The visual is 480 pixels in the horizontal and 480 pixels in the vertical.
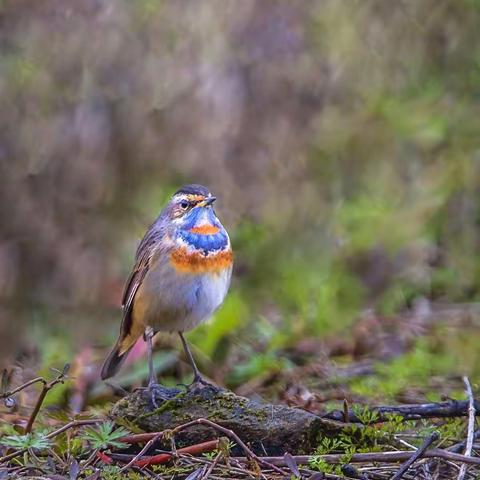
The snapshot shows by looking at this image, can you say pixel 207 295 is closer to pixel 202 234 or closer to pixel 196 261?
pixel 196 261

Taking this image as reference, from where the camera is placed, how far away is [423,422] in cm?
494

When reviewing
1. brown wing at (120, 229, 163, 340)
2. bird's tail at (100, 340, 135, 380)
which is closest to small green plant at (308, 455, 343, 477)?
brown wing at (120, 229, 163, 340)

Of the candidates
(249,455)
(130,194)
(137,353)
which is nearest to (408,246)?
(130,194)

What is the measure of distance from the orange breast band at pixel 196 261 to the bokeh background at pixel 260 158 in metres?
2.12

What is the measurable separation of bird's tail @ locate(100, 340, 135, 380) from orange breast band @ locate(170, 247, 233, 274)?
2.20ft

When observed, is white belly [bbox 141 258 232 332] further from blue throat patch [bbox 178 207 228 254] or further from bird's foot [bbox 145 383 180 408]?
bird's foot [bbox 145 383 180 408]

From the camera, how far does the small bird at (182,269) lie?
17.5 ft

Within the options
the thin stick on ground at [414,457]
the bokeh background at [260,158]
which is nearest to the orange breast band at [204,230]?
the thin stick on ground at [414,457]

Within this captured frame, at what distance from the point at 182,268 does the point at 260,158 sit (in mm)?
4200

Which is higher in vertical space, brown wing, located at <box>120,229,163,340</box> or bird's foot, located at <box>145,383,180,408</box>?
brown wing, located at <box>120,229,163,340</box>

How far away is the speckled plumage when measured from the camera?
5.32m

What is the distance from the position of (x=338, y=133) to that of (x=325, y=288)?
181cm

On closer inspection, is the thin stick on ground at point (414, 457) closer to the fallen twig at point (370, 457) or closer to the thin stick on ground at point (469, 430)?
the fallen twig at point (370, 457)

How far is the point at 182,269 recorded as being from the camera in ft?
17.5
